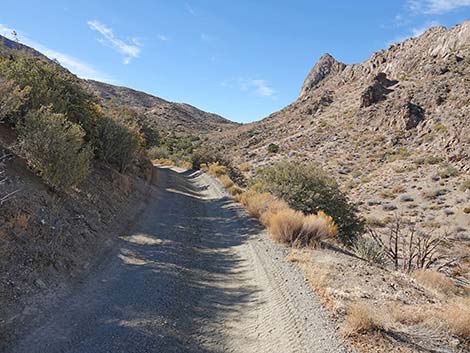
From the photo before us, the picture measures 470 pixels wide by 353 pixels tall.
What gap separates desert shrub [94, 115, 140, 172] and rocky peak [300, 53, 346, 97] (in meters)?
74.9

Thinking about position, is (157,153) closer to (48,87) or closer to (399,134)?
(399,134)

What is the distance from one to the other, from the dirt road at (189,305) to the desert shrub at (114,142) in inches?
309

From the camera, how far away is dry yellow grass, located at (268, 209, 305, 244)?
38.1ft

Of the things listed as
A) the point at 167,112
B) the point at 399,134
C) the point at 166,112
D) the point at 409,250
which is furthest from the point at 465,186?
the point at 167,112

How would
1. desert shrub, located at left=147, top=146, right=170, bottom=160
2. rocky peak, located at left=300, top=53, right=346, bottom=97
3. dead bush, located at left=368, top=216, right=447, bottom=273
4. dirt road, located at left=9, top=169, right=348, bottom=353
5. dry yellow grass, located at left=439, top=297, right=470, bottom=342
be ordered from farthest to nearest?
rocky peak, located at left=300, top=53, right=346, bottom=97 → desert shrub, located at left=147, top=146, right=170, bottom=160 → dead bush, located at left=368, top=216, right=447, bottom=273 → dirt road, located at left=9, top=169, right=348, bottom=353 → dry yellow grass, located at left=439, top=297, right=470, bottom=342

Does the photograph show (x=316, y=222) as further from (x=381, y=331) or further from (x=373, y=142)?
(x=373, y=142)

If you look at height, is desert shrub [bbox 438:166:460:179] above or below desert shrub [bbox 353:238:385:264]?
above

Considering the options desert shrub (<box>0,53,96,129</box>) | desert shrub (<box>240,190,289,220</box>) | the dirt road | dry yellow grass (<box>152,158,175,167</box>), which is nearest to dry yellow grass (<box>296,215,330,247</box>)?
the dirt road

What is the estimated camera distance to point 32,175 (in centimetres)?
1113

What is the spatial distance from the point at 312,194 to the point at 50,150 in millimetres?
11304

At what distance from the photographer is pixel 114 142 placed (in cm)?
1967

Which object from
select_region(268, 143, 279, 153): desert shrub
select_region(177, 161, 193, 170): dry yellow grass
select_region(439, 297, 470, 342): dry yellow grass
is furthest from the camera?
select_region(268, 143, 279, 153): desert shrub

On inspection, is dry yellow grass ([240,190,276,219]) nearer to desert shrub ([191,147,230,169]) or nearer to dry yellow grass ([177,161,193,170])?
desert shrub ([191,147,230,169])

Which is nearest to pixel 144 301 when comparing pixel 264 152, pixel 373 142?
pixel 373 142
